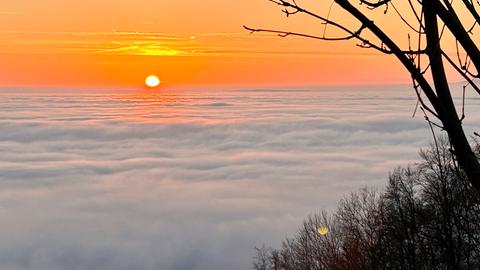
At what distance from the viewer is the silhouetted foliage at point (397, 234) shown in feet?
56.4

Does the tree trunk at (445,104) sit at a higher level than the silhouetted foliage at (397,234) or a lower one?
lower

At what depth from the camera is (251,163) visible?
189 meters

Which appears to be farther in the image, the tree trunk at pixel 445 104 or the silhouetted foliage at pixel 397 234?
the silhouetted foliage at pixel 397 234

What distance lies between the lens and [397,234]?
2091 cm

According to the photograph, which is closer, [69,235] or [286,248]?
[286,248]

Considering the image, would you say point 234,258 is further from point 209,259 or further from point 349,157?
point 349,157

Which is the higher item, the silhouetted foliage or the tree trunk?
the silhouetted foliage

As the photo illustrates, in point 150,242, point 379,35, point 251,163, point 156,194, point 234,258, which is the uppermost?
point 251,163

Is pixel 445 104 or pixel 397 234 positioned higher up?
pixel 397 234

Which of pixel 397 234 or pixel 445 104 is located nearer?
pixel 445 104

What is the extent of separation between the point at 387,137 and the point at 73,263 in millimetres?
113270

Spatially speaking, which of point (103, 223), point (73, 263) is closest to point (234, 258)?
point (73, 263)

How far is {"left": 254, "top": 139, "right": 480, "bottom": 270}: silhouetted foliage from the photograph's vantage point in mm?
17188

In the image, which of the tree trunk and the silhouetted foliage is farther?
the silhouetted foliage
